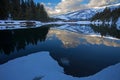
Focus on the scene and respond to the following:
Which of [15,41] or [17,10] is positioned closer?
[15,41]

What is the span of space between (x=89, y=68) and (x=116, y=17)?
94.7 meters

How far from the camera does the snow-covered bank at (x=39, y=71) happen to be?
38.8 feet

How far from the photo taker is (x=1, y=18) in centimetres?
7206

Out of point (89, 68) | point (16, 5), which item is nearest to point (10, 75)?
point (89, 68)

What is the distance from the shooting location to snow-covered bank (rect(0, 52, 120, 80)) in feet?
38.8

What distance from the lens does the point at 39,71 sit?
42.2 ft

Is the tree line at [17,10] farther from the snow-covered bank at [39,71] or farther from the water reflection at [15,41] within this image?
the snow-covered bank at [39,71]

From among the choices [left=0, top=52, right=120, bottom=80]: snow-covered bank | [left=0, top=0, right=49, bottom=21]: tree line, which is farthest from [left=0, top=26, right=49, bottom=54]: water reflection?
[left=0, top=0, right=49, bottom=21]: tree line

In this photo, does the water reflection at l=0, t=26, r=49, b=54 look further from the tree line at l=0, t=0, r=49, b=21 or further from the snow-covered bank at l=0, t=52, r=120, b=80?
the tree line at l=0, t=0, r=49, b=21

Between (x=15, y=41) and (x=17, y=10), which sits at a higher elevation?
(x=17, y=10)

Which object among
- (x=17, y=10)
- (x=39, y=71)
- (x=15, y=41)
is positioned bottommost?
(x=15, y=41)

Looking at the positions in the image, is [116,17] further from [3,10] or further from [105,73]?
[105,73]

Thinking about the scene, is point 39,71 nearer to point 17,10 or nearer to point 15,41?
point 15,41

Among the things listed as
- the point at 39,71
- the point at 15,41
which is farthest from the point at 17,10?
the point at 39,71
